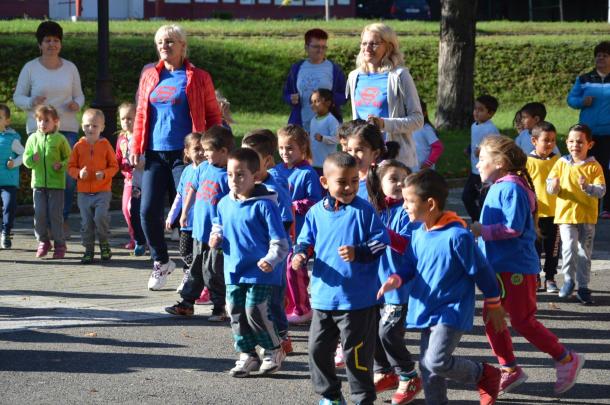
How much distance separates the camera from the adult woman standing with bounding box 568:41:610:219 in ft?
49.8

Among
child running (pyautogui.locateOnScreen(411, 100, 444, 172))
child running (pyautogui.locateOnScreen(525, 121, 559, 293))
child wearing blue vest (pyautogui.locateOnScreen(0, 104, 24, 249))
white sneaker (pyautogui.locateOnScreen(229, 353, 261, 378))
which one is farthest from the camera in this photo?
child wearing blue vest (pyautogui.locateOnScreen(0, 104, 24, 249))

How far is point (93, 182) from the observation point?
1183 cm

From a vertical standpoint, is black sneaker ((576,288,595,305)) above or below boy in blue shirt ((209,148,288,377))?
below

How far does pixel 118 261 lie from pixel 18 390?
16.1 ft

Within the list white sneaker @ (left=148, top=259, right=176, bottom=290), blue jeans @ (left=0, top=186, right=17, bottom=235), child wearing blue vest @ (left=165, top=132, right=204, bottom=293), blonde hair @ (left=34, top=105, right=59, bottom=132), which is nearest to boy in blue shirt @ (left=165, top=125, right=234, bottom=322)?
child wearing blue vest @ (left=165, top=132, right=204, bottom=293)

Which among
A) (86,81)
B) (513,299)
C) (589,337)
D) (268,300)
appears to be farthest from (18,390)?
(86,81)

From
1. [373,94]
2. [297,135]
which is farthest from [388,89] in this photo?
[297,135]

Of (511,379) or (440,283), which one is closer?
(440,283)

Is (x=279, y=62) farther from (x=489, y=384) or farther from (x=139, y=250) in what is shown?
(x=489, y=384)

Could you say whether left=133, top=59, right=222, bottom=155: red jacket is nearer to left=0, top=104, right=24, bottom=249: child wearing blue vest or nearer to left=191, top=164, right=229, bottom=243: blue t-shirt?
left=191, top=164, right=229, bottom=243: blue t-shirt

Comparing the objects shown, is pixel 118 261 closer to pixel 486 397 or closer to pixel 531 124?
pixel 531 124

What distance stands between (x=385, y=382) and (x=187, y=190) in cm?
263

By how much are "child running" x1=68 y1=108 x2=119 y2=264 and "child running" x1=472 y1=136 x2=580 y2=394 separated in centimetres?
536

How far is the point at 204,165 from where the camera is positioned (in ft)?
28.9
